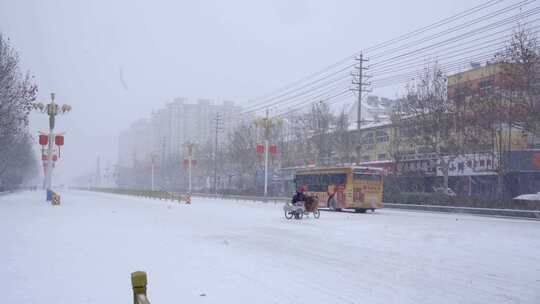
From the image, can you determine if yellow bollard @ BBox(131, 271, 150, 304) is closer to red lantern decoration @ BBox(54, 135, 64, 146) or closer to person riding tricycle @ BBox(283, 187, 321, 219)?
person riding tricycle @ BBox(283, 187, 321, 219)

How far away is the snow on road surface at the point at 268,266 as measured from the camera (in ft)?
24.2

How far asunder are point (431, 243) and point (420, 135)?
26.9 metres

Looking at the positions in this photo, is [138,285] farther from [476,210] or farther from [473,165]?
[473,165]

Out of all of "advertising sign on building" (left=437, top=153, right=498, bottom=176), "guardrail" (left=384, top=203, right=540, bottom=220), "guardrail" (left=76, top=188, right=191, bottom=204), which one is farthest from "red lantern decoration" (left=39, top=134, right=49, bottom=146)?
"advertising sign on building" (left=437, top=153, right=498, bottom=176)

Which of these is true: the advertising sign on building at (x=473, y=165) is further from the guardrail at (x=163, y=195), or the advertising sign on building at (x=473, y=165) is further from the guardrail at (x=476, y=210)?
the guardrail at (x=163, y=195)

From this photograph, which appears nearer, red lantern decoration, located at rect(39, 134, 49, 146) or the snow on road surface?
the snow on road surface

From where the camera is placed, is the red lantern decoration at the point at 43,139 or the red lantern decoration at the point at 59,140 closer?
the red lantern decoration at the point at 59,140

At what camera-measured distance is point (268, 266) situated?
9.87 m

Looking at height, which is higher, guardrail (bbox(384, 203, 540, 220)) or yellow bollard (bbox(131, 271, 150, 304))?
yellow bollard (bbox(131, 271, 150, 304))

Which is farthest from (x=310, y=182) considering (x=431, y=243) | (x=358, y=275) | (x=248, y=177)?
(x=248, y=177)

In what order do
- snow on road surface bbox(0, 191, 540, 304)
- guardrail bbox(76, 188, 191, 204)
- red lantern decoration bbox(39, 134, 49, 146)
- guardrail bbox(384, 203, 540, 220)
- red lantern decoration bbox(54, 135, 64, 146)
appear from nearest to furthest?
1. snow on road surface bbox(0, 191, 540, 304)
2. guardrail bbox(384, 203, 540, 220)
3. red lantern decoration bbox(54, 135, 64, 146)
4. red lantern decoration bbox(39, 134, 49, 146)
5. guardrail bbox(76, 188, 191, 204)

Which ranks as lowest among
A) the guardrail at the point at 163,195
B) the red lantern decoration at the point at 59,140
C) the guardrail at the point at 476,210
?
the guardrail at the point at 163,195

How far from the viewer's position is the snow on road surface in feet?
24.2

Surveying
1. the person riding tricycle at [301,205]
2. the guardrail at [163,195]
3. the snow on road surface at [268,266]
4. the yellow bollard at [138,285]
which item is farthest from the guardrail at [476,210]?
the yellow bollard at [138,285]
